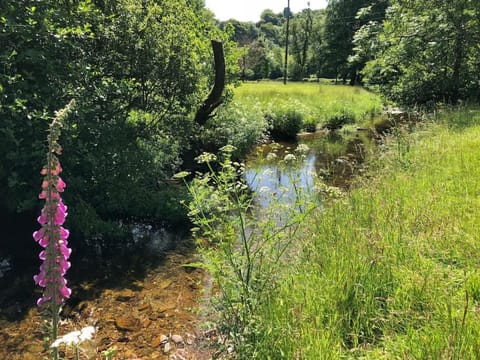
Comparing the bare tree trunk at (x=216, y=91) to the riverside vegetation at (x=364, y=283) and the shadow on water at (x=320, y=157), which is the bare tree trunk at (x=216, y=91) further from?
the riverside vegetation at (x=364, y=283)

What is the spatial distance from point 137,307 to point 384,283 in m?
3.43

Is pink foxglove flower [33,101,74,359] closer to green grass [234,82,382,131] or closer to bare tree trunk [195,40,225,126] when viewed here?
bare tree trunk [195,40,225,126]

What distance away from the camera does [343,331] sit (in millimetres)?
3326

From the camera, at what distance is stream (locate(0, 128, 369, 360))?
4.52m

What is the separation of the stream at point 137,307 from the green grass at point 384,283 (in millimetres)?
760

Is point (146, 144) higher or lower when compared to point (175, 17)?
lower

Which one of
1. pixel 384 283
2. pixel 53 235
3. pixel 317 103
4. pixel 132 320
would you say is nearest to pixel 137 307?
pixel 132 320

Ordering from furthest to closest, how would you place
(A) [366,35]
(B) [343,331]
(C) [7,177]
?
(A) [366,35] < (C) [7,177] < (B) [343,331]

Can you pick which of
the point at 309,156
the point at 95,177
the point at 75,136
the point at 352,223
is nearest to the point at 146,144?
the point at 95,177

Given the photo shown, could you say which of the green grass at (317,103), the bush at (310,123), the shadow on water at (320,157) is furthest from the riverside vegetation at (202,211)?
the bush at (310,123)

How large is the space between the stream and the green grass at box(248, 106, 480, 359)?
760 mm

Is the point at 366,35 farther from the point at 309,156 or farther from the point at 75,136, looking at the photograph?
the point at 75,136

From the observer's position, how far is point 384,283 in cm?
367

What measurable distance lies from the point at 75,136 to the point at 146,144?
99.2 inches
